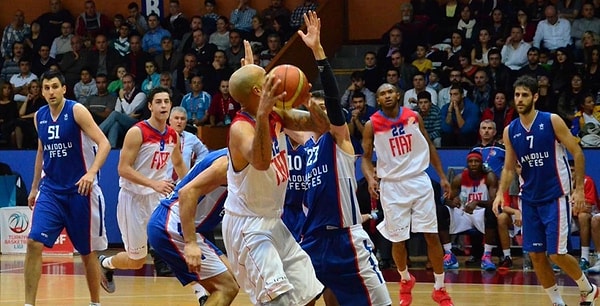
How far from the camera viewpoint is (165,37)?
18.2 metres

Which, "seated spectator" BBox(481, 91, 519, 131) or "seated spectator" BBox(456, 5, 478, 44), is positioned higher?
"seated spectator" BBox(456, 5, 478, 44)

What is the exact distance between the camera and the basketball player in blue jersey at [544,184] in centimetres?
895

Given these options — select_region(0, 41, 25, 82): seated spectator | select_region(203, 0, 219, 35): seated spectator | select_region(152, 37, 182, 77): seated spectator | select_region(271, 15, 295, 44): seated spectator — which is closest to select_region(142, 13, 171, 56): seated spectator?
select_region(152, 37, 182, 77): seated spectator

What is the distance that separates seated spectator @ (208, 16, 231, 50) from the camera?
18000 millimetres

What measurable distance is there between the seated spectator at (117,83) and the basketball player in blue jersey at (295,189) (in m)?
10.7

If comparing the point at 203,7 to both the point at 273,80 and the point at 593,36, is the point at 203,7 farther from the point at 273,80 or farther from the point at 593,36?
the point at 273,80

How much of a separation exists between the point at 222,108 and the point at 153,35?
3.49 meters

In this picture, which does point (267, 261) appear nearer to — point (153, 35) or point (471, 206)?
point (471, 206)

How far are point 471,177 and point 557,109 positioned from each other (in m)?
1.80

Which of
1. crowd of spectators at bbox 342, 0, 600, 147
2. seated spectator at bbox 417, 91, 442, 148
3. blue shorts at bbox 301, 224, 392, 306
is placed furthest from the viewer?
seated spectator at bbox 417, 91, 442, 148

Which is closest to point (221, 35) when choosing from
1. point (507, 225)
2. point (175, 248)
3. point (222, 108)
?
point (222, 108)

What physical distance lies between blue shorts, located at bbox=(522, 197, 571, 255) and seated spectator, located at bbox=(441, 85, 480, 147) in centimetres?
541

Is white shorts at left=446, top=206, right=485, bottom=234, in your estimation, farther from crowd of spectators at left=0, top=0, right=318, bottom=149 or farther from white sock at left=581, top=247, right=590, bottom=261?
crowd of spectators at left=0, top=0, right=318, bottom=149

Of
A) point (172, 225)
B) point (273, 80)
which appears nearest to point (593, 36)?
point (172, 225)
